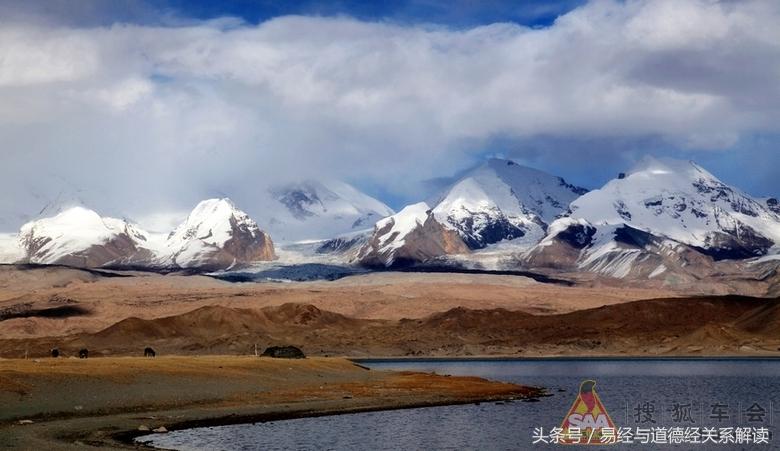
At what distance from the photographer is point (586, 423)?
247 feet

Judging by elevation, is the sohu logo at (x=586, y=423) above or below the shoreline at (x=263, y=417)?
below

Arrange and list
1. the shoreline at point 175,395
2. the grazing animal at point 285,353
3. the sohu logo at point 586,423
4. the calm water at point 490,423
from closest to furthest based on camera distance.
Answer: the shoreline at point 175,395 < the calm water at point 490,423 < the sohu logo at point 586,423 < the grazing animal at point 285,353

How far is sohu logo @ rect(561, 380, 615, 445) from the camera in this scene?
67.1 m

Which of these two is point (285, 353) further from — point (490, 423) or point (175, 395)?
point (490, 423)

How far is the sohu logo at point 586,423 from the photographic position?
67062 millimetres

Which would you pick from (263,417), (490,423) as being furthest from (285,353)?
(490,423)

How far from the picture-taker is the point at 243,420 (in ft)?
243

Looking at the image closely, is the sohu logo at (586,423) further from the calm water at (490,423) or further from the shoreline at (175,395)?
the shoreline at (175,395)

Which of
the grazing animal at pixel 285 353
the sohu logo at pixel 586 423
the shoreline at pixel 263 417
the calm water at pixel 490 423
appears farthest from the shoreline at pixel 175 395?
the grazing animal at pixel 285 353

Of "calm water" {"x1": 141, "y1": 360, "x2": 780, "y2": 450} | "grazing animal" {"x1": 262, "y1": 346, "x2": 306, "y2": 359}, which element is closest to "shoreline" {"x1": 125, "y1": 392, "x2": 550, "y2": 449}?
"calm water" {"x1": 141, "y1": 360, "x2": 780, "y2": 450}

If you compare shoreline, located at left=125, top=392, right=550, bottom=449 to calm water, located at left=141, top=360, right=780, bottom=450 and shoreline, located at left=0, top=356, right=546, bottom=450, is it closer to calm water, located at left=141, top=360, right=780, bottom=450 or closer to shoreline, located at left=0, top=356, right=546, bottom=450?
shoreline, located at left=0, top=356, right=546, bottom=450

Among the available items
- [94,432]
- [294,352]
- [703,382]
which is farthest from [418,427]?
[294,352]

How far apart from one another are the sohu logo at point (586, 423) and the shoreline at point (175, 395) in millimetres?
11912

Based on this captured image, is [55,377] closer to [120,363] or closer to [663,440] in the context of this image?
[120,363]
